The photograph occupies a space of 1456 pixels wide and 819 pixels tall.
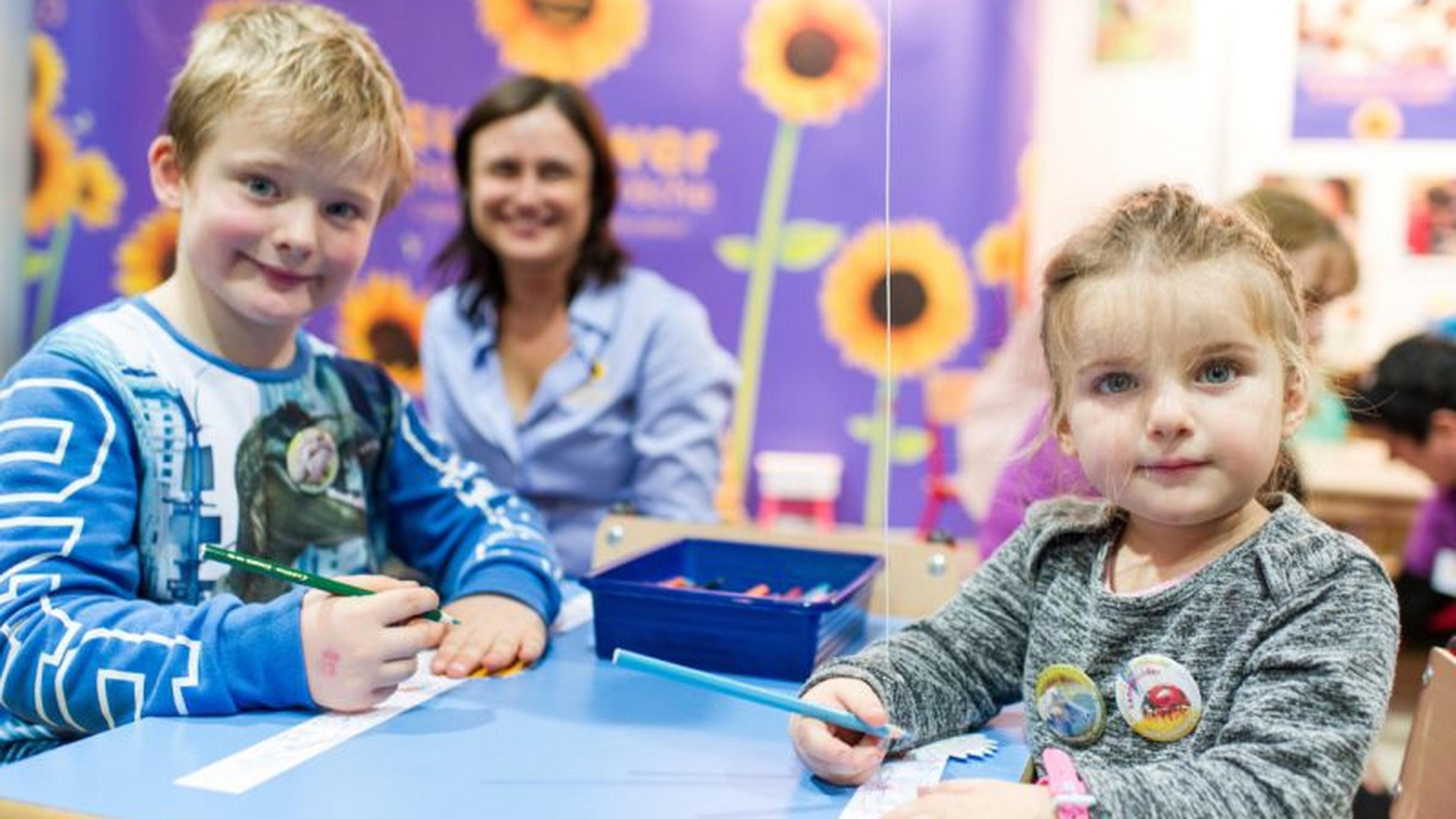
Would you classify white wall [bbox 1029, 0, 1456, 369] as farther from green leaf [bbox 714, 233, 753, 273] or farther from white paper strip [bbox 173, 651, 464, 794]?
white paper strip [bbox 173, 651, 464, 794]

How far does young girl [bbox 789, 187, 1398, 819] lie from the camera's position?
710 millimetres

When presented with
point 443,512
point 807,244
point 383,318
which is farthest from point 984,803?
point 383,318

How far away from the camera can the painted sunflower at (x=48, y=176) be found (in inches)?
120

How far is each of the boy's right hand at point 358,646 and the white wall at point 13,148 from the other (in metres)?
2.54

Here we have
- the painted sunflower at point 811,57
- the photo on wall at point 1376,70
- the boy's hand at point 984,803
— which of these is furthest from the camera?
the photo on wall at point 1376,70

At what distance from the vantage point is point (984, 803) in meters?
0.70

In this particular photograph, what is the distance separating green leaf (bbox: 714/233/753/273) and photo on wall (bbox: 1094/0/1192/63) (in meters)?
1.18

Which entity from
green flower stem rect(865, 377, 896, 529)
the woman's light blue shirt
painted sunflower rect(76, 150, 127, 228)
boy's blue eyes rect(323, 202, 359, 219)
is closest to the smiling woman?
the woman's light blue shirt

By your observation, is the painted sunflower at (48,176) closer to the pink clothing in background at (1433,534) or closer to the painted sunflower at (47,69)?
the painted sunflower at (47,69)

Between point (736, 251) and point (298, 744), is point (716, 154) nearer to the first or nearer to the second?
point (736, 251)

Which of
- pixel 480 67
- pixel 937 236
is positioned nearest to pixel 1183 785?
pixel 937 236

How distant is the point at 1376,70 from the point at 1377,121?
0.40 feet

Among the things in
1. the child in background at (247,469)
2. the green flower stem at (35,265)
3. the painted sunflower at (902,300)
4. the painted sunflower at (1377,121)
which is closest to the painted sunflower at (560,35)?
the painted sunflower at (902,300)

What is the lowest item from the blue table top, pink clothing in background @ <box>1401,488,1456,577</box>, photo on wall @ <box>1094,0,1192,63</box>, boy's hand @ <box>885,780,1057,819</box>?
pink clothing in background @ <box>1401,488,1456,577</box>
